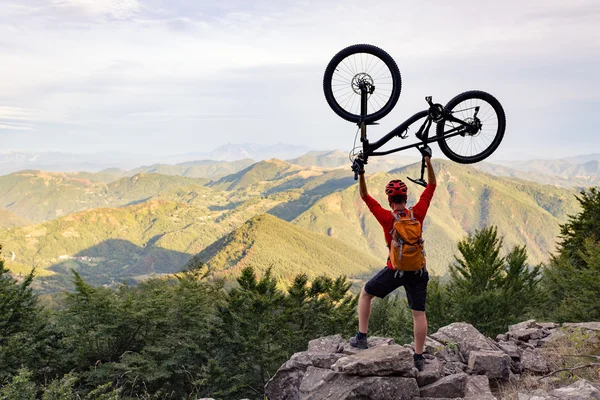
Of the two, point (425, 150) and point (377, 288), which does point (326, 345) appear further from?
point (425, 150)

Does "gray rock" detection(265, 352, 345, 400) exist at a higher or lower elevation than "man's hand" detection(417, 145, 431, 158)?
lower

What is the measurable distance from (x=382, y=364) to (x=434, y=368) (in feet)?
4.86

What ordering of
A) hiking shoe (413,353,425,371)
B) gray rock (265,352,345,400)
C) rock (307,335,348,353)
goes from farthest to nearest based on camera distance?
rock (307,335,348,353)
gray rock (265,352,345,400)
hiking shoe (413,353,425,371)

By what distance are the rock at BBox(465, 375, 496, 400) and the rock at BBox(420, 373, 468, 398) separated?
0.13m

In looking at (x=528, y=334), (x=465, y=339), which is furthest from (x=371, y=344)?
(x=528, y=334)

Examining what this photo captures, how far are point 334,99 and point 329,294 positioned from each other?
107ft

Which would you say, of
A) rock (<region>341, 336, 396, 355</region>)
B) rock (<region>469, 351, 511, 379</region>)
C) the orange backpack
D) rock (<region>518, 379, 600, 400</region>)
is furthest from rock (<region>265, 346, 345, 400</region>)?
rock (<region>518, 379, 600, 400</region>)

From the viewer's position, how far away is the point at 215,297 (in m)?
33.5

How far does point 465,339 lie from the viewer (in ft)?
31.9

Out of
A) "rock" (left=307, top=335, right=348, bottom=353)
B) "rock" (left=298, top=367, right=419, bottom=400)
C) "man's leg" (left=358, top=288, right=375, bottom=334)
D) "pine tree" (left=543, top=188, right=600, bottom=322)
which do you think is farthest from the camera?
"pine tree" (left=543, top=188, right=600, bottom=322)

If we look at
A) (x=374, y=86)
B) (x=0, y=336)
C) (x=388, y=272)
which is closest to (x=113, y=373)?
(x=0, y=336)

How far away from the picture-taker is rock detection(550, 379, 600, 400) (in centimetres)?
522

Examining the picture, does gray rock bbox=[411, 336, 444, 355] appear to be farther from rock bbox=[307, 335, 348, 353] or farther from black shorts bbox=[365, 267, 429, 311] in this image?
black shorts bbox=[365, 267, 429, 311]

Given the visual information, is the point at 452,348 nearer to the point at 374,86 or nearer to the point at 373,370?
the point at 373,370
